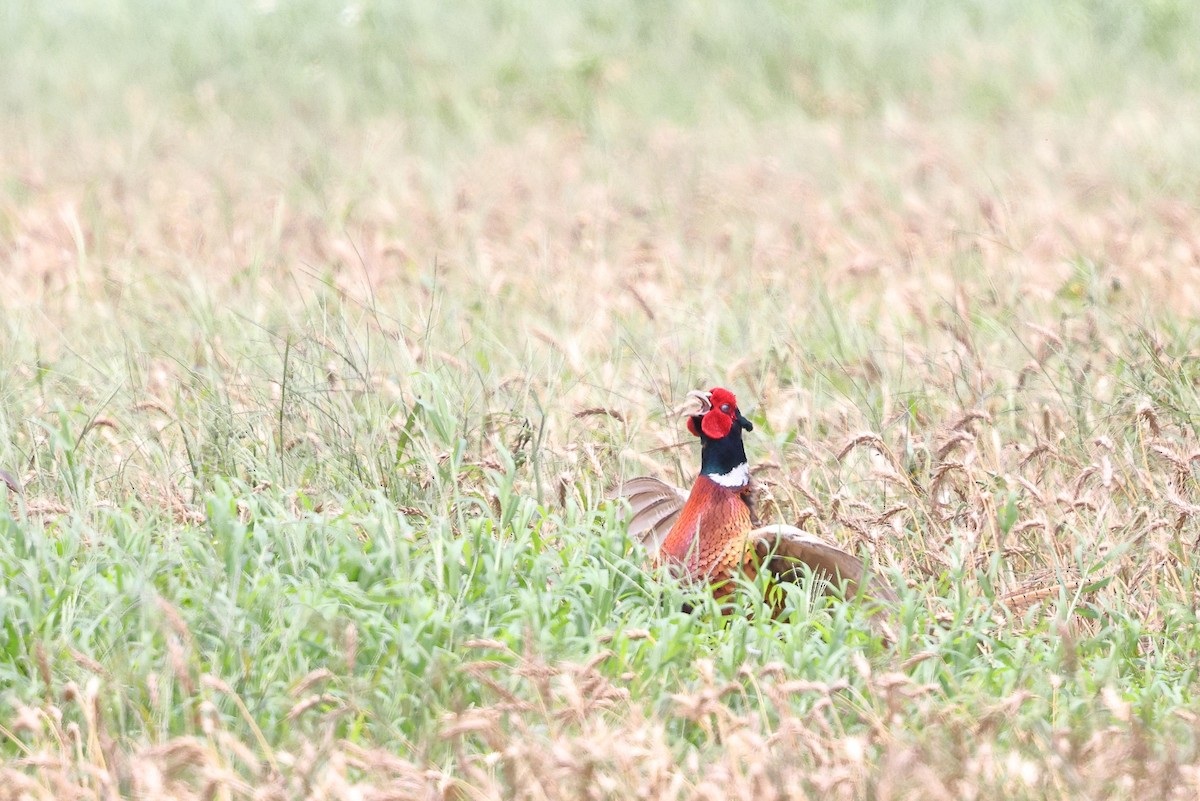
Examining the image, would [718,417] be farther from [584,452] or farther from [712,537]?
[584,452]

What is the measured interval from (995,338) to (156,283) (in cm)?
347

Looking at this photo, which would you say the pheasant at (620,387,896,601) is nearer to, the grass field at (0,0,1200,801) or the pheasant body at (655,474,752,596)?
the pheasant body at (655,474,752,596)

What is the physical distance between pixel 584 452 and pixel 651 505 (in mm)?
418

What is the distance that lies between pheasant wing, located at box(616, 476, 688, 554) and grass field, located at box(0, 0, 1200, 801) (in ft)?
0.67

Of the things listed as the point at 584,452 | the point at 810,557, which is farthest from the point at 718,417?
the point at 584,452

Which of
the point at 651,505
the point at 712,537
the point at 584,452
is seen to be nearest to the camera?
the point at 712,537

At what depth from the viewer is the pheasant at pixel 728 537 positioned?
3.88 meters

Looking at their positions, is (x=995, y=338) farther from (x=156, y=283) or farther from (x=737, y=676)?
(x=156, y=283)

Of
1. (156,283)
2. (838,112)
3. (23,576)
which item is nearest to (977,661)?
(23,576)

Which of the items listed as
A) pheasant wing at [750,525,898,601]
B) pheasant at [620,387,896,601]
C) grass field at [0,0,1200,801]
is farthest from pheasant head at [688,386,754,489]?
grass field at [0,0,1200,801]

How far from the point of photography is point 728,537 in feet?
12.8

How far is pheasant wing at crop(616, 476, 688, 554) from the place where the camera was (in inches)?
166

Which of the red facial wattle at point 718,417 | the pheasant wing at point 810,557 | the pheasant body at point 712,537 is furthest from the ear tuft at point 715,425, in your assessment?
the pheasant wing at point 810,557

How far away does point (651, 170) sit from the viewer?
30.3 ft
